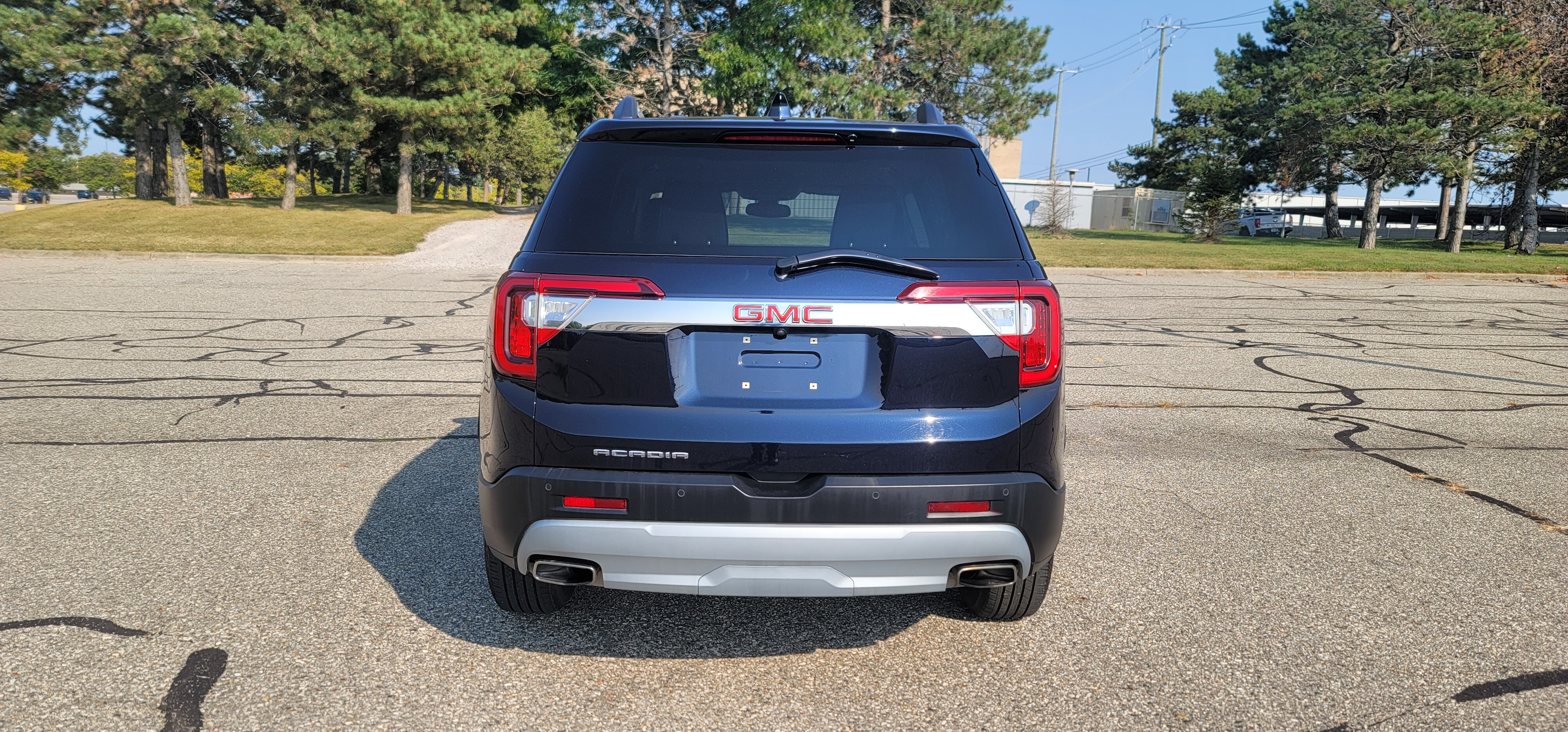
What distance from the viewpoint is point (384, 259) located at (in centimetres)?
2230

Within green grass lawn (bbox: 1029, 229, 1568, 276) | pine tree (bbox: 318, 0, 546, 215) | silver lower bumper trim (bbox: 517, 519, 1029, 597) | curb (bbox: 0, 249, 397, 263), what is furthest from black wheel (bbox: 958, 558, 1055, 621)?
pine tree (bbox: 318, 0, 546, 215)

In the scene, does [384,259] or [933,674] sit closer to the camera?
[933,674]

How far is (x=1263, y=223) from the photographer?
64.6 meters

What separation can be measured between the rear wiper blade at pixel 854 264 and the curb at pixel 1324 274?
19257mm

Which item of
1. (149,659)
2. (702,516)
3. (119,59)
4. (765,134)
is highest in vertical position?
(119,59)

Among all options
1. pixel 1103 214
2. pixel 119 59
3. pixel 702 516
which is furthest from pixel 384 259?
pixel 1103 214

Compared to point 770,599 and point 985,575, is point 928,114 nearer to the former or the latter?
point 985,575

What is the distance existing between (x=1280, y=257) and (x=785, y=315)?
1088 inches

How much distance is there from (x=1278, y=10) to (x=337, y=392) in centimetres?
5658

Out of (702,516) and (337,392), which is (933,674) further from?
(337,392)

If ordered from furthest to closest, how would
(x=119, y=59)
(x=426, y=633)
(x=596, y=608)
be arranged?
(x=119, y=59) → (x=596, y=608) → (x=426, y=633)

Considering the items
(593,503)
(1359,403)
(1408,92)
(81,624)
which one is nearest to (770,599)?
(593,503)

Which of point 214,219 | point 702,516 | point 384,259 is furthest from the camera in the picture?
point 214,219

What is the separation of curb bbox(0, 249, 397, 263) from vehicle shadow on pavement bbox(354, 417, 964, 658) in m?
19.7
